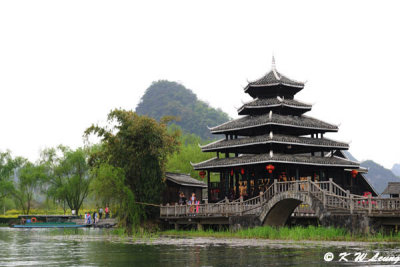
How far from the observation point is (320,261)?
1548cm

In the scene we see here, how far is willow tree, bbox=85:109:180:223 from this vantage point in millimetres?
36750

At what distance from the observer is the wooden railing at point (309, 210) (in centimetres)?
2491

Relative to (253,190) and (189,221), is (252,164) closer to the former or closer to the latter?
(253,190)

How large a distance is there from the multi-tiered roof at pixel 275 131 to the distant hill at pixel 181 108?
97054 millimetres

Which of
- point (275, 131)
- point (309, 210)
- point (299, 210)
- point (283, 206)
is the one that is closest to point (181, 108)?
point (275, 131)

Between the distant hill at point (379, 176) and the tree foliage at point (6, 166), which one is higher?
the distant hill at point (379, 176)

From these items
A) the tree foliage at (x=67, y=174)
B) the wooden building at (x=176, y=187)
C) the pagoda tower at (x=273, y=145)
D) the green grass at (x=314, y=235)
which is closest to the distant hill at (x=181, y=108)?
the tree foliage at (x=67, y=174)

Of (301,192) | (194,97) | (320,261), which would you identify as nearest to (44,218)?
(301,192)

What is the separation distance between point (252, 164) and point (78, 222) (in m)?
27.6

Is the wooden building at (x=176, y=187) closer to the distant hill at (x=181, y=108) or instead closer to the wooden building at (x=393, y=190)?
the wooden building at (x=393, y=190)

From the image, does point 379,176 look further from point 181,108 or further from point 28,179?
point 28,179

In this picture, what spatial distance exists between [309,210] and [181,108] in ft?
410

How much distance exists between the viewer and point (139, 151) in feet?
121

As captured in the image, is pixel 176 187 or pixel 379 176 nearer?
pixel 176 187
